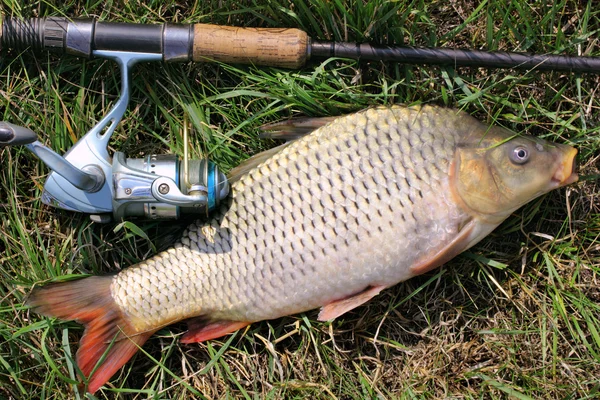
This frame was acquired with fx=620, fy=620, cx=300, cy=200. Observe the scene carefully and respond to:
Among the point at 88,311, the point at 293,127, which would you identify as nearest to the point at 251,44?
the point at 293,127

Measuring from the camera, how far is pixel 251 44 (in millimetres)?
2393

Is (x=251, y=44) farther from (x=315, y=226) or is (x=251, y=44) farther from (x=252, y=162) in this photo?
(x=315, y=226)

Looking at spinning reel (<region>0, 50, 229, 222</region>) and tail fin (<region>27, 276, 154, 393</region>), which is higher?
spinning reel (<region>0, 50, 229, 222</region>)

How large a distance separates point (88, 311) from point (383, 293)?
1.19 metres

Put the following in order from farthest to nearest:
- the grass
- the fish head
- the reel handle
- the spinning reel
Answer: the grass → the fish head → the spinning reel → the reel handle

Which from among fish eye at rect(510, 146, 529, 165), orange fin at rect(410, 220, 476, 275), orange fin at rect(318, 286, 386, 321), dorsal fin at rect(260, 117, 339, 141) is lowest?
orange fin at rect(318, 286, 386, 321)

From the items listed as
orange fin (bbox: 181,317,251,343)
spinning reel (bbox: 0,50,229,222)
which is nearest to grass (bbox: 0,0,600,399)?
orange fin (bbox: 181,317,251,343)

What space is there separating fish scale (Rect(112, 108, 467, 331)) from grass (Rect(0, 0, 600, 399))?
20cm

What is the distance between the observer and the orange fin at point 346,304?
2396mm

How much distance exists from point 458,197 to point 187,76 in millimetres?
1203

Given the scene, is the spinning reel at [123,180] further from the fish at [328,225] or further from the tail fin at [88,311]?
the tail fin at [88,311]

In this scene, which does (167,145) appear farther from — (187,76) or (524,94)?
(524,94)

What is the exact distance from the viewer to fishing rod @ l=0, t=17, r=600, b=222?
2.29 meters

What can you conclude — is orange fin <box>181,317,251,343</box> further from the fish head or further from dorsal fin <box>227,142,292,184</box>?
the fish head
